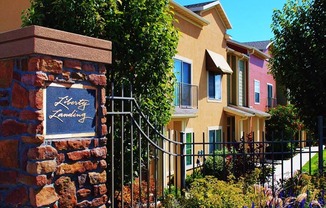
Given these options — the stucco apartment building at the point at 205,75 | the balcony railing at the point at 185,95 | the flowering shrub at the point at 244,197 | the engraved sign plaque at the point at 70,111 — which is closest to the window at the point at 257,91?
the stucco apartment building at the point at 205,75

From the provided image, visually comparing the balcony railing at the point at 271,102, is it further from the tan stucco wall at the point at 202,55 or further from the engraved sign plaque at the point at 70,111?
the engraved sign plaque at the point at 70,111

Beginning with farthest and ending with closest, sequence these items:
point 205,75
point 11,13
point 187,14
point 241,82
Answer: point 241,82, point 205,75, point 187,14, point 11,13

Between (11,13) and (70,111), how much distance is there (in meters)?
8.31

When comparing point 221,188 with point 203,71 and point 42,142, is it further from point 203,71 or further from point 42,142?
point 203,71

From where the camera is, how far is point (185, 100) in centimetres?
1581

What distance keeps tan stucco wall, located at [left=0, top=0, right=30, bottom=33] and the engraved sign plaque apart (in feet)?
24.8

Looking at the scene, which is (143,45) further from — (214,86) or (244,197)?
(214,86)

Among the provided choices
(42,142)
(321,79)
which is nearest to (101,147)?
(42,142)

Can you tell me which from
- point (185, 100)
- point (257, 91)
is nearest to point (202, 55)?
point (185, 100)

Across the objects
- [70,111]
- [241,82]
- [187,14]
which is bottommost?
[70,111]

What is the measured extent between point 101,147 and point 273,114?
25.8m

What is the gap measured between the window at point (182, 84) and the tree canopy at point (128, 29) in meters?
8.97

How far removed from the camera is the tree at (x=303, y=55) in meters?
9.26

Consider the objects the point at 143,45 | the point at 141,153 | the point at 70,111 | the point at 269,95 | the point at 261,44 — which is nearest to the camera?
the point at 70,111
